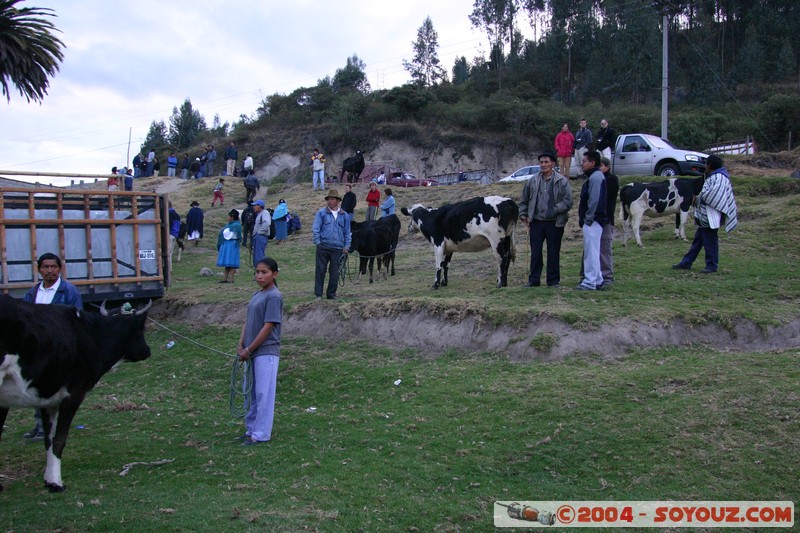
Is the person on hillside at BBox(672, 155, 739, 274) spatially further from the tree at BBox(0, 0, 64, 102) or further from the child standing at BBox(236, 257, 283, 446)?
the tree at BBox(0, 0, 64, 102)

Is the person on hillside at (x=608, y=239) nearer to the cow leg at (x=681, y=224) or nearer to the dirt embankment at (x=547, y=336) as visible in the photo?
the dirt embankment at (x=547, y=336)

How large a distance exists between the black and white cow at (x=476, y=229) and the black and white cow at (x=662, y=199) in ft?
14.2

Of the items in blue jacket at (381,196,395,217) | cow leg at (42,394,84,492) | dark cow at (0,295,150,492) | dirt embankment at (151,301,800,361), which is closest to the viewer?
dark cow at (0,295,150,492)

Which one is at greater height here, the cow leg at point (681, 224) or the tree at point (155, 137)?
the tree at point (155, 137)

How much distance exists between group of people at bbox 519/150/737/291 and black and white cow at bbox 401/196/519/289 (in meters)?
0.81

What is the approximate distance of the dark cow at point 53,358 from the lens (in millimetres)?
6375

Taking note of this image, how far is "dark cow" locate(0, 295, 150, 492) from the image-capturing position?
638 centimetres

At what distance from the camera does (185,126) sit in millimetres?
74750

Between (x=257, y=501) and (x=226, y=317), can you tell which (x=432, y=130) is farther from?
(x=257, y=501)

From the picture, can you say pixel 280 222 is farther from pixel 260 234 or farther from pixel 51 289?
pixel 51 289

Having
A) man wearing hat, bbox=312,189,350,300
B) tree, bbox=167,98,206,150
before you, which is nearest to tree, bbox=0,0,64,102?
man wearing hat, bbox=312,189,350,300

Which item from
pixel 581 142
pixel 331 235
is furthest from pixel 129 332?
pixel 581 142

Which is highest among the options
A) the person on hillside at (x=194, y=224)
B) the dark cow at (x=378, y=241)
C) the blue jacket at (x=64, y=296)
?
the person on hillside at (x=194, y=224)

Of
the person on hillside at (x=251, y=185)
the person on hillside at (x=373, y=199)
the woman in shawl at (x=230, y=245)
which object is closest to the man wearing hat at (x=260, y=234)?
the woman in shawl at (x=230, y=245)
